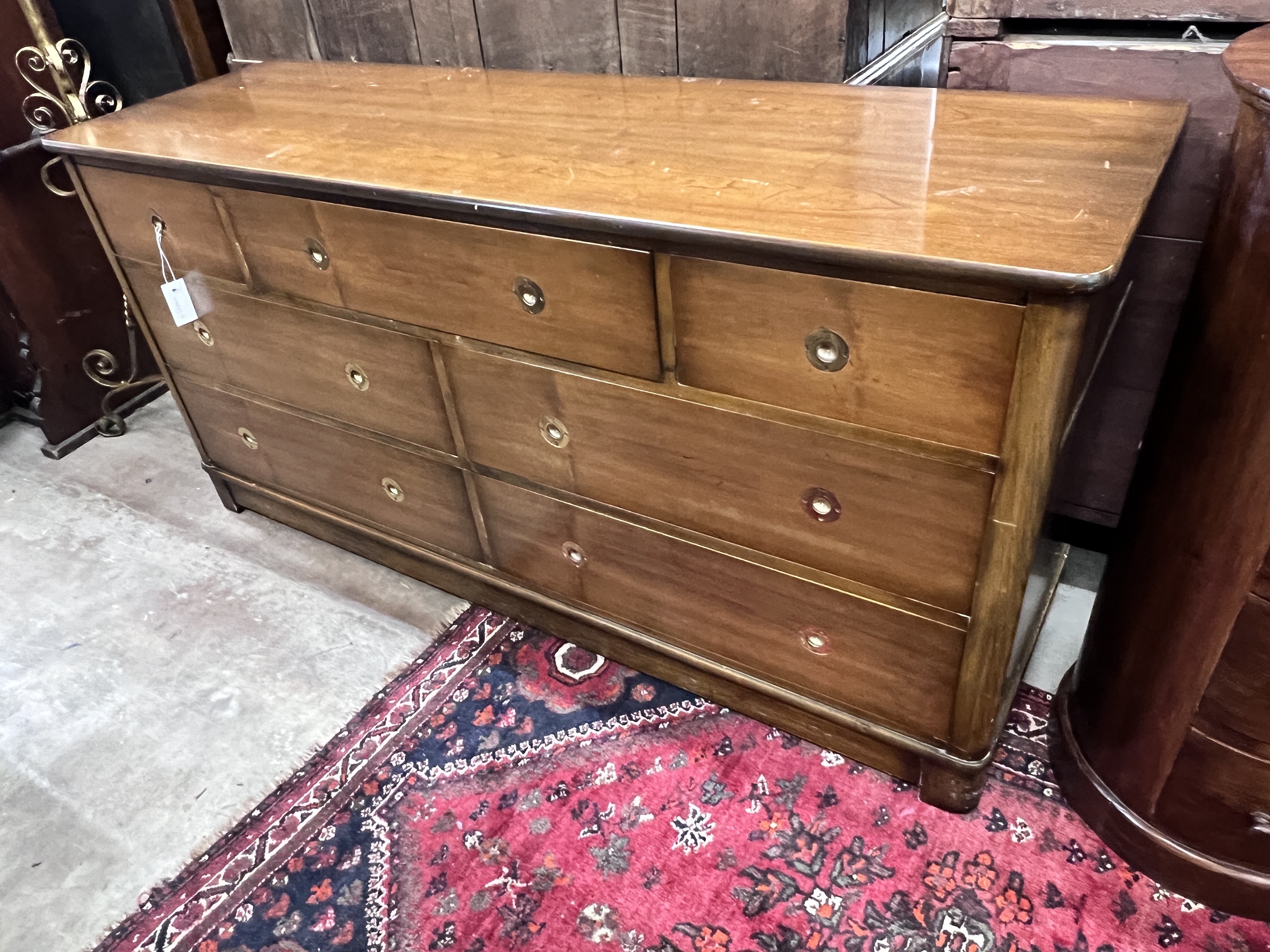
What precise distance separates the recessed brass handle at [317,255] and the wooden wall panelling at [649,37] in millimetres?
640

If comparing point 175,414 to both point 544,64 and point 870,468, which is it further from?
point 870,468

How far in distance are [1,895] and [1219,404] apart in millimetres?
1811

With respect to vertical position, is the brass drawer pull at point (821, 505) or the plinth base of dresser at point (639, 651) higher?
the brass drawer pull at point (821, 505)

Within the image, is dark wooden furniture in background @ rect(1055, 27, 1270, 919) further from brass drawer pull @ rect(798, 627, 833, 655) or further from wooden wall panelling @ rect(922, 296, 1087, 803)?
brass drawer pull @ rect(798, 627, 833, 655)

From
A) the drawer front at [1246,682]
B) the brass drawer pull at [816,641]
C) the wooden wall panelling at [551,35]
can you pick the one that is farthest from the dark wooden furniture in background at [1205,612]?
the wooden wall panelling at [551,35]

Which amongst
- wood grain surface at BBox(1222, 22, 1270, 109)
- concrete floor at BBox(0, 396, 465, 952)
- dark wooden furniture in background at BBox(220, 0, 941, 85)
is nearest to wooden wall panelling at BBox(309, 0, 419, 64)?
dark wooden furniture in background at BBox(220, 0, 941, 85)

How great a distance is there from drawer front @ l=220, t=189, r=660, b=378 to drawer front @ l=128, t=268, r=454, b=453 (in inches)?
2.5

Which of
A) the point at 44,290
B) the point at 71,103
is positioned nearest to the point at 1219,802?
the point at 71,103

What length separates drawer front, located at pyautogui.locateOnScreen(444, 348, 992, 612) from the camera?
3.56 feet

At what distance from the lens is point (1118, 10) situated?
48.3 inches

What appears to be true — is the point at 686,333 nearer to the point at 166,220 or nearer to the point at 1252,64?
the point at 1252,64

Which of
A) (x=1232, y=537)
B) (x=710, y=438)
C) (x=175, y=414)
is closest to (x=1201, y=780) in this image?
(x=1232, y=537)

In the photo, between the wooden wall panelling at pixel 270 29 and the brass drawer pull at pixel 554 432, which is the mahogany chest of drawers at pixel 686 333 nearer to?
the brass drawer pull at pixel 554 432

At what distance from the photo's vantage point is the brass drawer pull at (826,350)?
1024 millimetres
